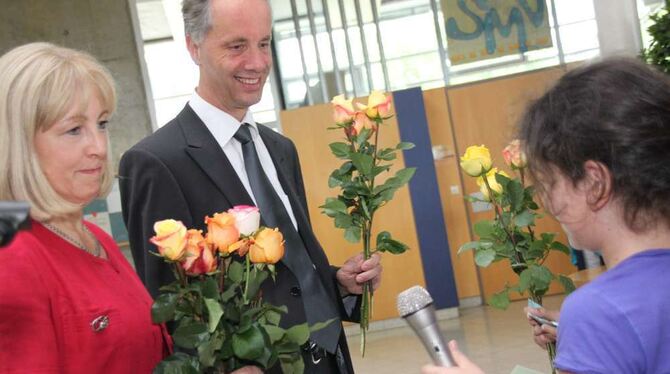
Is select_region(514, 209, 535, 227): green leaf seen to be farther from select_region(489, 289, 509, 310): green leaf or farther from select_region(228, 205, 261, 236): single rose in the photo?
select_region(228, 205, 261, 236): single rose

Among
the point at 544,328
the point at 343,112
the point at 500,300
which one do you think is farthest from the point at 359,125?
the point at 544,328

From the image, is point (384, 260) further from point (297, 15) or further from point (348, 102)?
point (348, 102)

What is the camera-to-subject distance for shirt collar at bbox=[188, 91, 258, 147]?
232 centimetres

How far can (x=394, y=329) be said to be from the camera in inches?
410

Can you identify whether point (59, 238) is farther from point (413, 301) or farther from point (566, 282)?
point (566, 282)

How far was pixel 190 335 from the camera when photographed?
1599 millimetres

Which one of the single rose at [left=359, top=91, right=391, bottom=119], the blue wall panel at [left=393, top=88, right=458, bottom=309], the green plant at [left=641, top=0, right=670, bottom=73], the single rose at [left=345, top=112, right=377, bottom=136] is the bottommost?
the blue wall panel at [left=393, top=88, right=458, bottom=309]

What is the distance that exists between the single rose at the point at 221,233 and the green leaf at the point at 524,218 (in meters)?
0.85

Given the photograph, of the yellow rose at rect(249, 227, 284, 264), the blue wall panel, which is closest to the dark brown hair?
the yellow rose at rect(249, 227, 284, 264)

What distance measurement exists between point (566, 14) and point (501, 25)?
0.82 meters

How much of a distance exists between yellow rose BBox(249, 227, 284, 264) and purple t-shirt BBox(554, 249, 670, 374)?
58 cm

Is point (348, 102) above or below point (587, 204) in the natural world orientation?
above

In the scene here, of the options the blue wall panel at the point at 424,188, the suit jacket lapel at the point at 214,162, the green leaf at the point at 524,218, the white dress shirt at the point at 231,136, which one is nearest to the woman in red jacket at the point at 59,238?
the suit jacket lapel at the point at 214,162

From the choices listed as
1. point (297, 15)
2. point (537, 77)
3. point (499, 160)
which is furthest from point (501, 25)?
point (297, 15)
